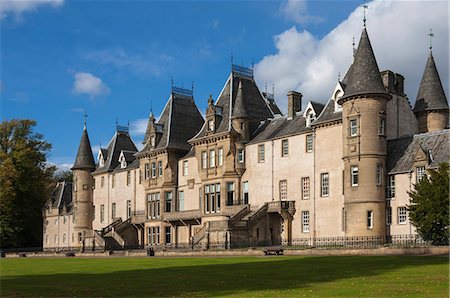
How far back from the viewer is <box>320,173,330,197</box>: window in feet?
171

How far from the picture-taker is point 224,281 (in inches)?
926

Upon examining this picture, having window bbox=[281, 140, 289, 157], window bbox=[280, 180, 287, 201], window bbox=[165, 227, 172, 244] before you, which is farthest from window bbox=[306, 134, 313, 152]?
window bbox=[165, 227, 172, 244]

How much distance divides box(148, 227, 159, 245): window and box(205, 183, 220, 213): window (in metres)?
9.48

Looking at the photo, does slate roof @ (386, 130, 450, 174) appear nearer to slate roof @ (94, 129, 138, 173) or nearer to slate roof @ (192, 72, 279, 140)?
slate roof @ (192, 72, 279, 140)

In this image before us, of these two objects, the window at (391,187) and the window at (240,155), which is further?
the window at (240,155)

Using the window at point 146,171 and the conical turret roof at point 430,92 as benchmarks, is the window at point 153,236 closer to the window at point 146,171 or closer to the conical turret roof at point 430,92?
the window at point 146,171

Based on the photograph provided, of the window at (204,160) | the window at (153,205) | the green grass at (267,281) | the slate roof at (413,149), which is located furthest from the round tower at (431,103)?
the window at (153,205)

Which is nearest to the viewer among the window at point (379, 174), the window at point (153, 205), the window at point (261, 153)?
the window at point (379, 174)

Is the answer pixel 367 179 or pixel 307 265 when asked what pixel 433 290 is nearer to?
pixel 307 265

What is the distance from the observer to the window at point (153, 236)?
69.2 metres

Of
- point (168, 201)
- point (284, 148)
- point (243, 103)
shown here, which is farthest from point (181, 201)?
point (284, 148)

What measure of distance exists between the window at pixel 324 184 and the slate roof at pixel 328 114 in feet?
14.8

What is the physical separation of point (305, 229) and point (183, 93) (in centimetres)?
2599

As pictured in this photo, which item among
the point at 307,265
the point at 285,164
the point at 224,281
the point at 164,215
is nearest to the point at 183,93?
the point at 164,215
